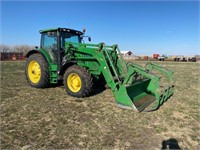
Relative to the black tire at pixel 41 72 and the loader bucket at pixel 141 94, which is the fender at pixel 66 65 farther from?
the loader bucket at pixel 141 94

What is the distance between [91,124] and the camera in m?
4.75

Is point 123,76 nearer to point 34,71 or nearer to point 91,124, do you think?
point 91,124

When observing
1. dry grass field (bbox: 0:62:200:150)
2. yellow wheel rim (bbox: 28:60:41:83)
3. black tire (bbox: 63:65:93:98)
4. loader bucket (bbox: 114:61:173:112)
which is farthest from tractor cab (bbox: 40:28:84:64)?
loader bucket (bbox: 114:61:173:112)

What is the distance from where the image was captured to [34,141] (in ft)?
12.8

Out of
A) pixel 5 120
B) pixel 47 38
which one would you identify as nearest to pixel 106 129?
pixel 5 120

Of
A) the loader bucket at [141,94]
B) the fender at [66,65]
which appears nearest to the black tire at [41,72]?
the fender at [66,65]

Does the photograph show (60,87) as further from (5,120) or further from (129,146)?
(129,146)

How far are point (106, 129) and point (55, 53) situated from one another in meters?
4.46

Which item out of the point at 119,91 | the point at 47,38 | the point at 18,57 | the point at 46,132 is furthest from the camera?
the point at 18,57

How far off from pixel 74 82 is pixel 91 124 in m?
2.49

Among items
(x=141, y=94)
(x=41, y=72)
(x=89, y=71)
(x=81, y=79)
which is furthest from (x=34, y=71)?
(x=141, y=94)

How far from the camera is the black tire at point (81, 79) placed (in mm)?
6535

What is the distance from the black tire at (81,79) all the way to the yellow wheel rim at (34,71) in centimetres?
206

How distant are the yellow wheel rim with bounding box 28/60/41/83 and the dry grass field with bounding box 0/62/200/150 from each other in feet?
5.56
